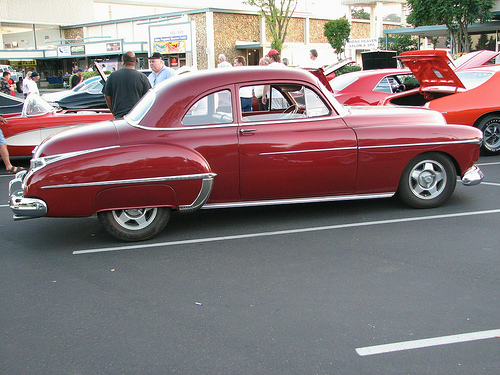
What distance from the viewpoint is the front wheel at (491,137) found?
30.1 ft

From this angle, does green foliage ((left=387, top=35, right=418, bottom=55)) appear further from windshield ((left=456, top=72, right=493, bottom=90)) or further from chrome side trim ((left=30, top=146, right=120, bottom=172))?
chrome side trim ((left=30, top=146, right=120, bottom=172))

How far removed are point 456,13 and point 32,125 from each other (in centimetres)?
1959

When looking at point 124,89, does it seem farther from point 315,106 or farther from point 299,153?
point 299,153

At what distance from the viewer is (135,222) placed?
5.30m

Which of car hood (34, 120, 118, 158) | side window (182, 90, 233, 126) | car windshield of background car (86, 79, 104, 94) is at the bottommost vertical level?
car hood (34, 120, 118, 158)

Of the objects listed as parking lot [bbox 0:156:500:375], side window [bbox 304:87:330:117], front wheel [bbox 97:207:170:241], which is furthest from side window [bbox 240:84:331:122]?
front wheel [bbox 97:207:170:241]

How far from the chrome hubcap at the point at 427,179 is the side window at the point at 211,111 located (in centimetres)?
222

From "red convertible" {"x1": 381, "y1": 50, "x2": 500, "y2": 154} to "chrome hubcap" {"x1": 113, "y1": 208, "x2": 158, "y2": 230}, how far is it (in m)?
5.75

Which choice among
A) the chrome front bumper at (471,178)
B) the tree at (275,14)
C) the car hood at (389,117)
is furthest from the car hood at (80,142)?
the tree at (275,14)

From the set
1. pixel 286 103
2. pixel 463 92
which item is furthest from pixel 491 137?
pixel 286 103

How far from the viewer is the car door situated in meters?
5.40

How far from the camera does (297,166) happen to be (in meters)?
5.46

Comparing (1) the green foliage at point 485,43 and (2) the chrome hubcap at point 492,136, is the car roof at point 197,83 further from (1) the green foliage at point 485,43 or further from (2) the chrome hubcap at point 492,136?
(1) the green foliage at point 485,43

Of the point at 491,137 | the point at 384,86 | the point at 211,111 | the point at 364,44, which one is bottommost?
the point at 491,137
